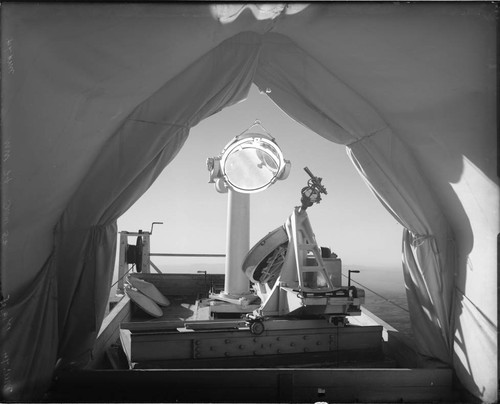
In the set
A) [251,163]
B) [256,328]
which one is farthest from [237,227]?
[256,328]

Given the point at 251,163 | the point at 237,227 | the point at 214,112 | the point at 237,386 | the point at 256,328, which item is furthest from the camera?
the point at 237,227

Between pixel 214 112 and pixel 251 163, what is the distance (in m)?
1.16

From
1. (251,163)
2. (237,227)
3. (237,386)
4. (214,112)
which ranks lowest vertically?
(237,386)

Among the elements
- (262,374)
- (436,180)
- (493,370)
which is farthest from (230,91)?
(493,370)

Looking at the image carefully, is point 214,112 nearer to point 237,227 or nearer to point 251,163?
point 251,163

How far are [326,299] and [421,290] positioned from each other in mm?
926

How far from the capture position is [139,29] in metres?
3.23

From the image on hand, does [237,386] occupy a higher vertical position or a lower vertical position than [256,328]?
lower

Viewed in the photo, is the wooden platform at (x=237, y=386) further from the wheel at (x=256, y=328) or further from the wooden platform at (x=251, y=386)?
the wheel at (x=256, y=328)

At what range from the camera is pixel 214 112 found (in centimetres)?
411

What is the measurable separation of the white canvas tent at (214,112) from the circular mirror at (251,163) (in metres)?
0.86

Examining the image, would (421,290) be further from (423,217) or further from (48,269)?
(48,269)

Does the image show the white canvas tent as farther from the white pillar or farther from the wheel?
the white pillar

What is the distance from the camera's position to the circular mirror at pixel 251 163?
16.4 feet
